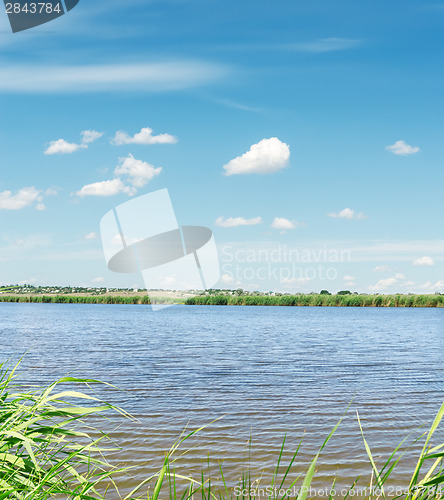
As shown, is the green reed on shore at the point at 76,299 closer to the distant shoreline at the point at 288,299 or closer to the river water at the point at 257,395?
the distant shoreline at the point at 288,299

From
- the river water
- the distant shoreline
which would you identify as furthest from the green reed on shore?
the river water

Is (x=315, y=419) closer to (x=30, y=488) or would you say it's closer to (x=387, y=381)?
(x=387, y=381)

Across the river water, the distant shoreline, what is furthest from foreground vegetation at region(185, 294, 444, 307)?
the river water

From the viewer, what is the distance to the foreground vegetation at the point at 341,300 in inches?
2484

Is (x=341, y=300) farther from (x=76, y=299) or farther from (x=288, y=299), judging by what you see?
(x=76, y=299)

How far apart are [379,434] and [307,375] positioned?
16.4 feet

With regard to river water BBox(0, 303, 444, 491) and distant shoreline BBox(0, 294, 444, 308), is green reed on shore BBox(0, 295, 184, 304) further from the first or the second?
river water BBox(0, 303, 444, 491)

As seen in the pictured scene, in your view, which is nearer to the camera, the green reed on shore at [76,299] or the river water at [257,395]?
the river water at [257,395]

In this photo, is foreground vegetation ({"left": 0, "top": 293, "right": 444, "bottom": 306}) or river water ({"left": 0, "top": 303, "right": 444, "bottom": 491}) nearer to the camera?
river water ({"left": 0, "top": 303, "right": 444, "bottom": 491})

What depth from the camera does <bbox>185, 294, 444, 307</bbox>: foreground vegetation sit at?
207 feet

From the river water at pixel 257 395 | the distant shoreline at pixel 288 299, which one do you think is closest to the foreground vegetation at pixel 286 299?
the distant shoreline at pixel 288 299

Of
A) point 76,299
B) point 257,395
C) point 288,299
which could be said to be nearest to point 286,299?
point 288,299

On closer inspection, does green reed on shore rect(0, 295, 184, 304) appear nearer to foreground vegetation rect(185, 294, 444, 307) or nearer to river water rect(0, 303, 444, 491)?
foreground vegetation rect(185, 294, 444, 307)

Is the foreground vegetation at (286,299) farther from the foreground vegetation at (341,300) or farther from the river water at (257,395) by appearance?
the river water at (257,395)
